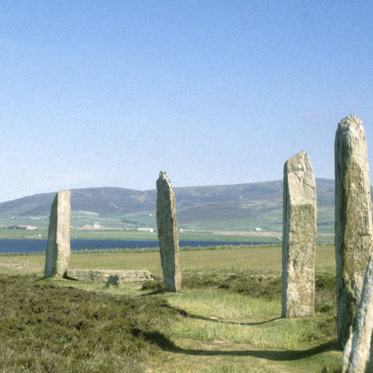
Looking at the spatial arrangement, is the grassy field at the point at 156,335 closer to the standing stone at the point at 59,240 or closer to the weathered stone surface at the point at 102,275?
the weathered stone surface at the point at 102,275

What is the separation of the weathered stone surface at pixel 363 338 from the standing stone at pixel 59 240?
18868 millimetres

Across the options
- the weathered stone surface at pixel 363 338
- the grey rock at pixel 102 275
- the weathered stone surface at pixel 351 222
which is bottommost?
the grey rock at pixel 102 275

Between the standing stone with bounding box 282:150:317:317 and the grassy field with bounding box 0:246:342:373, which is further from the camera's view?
the standing stone with bounding box 282:150:317:317

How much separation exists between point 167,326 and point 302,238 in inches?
166

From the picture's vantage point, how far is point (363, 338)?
640 cm

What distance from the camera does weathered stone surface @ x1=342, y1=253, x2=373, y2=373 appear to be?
6.34 metres

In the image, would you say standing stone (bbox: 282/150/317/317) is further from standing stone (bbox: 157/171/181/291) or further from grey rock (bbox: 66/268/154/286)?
grey rock (bbox: 66/268/154/286)

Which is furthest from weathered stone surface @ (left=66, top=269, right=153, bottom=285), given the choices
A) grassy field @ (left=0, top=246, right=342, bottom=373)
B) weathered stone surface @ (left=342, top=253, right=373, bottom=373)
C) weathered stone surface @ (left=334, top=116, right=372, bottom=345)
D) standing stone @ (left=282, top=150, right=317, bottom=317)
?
weathered stone surface @ (left=342, top=253, right=373, bottom=373)

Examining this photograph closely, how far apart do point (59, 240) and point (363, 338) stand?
19199mm

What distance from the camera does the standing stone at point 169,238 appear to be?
19.1 meters

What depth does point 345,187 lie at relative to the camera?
Result: 32.9 ft

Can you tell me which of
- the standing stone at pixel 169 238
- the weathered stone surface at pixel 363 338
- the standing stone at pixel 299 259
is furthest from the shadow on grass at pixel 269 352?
the standing stone at pixel 169 238

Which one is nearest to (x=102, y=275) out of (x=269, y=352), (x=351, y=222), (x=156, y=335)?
(x=156, y=335)

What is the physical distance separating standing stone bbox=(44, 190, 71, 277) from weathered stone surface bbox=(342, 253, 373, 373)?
1887 cm
